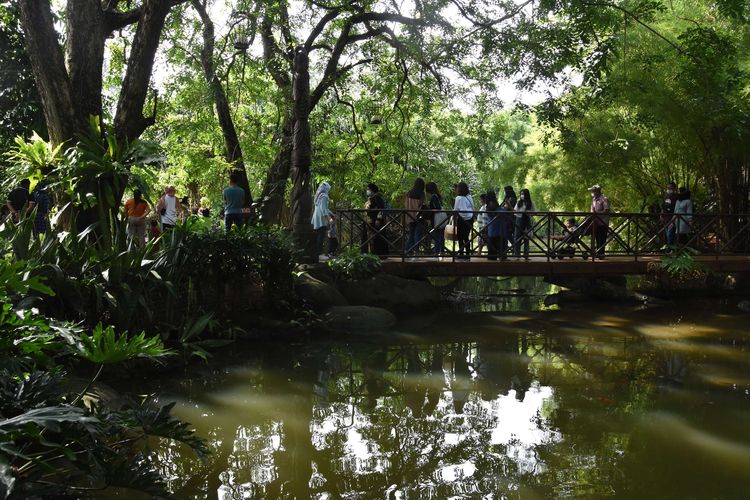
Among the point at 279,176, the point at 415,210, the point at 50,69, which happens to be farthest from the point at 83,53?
the point at 415,210

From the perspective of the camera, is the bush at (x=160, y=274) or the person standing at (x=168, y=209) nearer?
the bush at (x=160, y=274)

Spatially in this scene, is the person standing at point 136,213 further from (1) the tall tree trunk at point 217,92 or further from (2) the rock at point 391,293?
(2) the rock at point 391,293

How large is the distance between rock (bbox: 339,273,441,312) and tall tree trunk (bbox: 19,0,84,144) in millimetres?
4686

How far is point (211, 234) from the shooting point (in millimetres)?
8492

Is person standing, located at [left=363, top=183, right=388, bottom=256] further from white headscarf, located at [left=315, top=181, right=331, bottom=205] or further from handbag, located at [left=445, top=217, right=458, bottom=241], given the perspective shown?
handbag, located at [left=445, top=217, right=458, bottom=241]

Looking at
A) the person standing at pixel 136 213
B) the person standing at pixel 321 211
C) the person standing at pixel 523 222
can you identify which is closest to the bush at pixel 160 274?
the person standing at pixel 136 213

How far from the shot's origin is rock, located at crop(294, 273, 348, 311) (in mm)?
9750

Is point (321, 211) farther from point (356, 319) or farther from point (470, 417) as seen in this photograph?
point (470, 417)

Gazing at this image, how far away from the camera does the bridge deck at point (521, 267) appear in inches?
463

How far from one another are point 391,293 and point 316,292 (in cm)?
155

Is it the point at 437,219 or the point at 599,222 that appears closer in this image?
the point at 437,219

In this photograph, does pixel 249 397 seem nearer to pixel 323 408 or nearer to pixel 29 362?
pixel 323 408

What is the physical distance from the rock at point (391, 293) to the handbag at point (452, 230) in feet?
4.16

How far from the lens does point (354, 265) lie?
10844 millimetres
